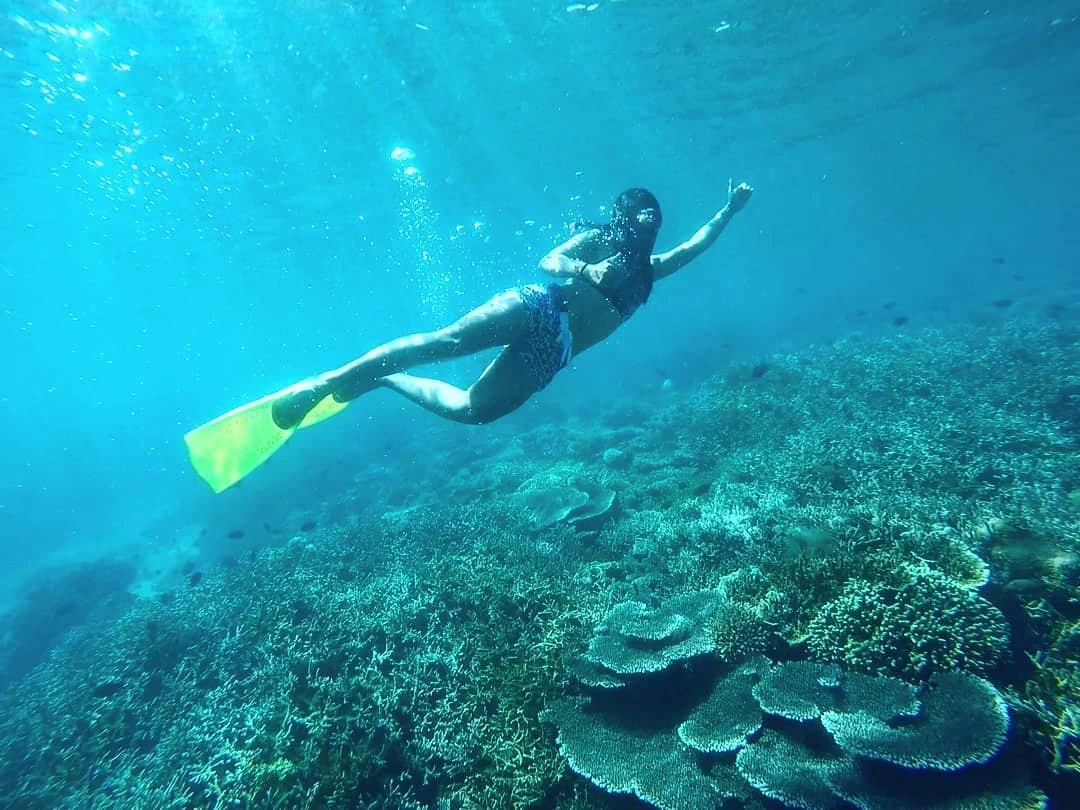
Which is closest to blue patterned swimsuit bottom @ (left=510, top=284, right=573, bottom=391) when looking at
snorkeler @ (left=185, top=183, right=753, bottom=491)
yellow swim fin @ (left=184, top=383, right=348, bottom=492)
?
snorkeler @ (left=185, top=183, right=753, bottom=491)

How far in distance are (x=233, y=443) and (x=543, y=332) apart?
382cm

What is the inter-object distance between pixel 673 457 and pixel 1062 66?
34.1 metres

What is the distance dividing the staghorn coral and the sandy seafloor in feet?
0.06

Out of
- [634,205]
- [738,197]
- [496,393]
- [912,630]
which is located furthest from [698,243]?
[912,630]

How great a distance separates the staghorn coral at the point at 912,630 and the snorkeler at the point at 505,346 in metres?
3.32

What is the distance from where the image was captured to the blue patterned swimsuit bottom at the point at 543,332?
493cm

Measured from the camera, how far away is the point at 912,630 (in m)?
3.93

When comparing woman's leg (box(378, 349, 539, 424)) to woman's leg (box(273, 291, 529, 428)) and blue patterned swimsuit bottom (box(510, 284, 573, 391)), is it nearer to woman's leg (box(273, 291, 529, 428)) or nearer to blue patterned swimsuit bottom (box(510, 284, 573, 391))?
blue patterned swimsuit bottom (box(510, 284, 573, 391))

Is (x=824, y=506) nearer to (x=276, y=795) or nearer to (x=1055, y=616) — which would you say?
(x=1055, y=616)

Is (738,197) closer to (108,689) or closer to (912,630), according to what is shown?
(912,630)

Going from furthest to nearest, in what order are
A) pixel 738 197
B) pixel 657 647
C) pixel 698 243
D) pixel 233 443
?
pixel 738 197 < pixel 698 243 < pixel 233 443 < pixel 657 647

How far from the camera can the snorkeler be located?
4.85 meters

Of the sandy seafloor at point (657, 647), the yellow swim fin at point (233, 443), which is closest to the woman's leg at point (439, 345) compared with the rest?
the yellow swim fin at point (233, 443)

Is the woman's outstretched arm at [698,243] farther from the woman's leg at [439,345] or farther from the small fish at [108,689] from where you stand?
the small fish at [108,689]
